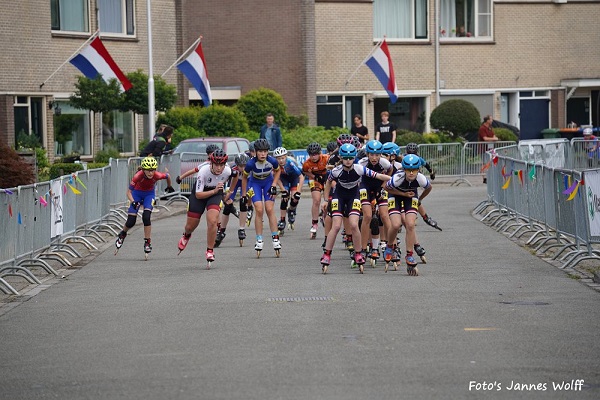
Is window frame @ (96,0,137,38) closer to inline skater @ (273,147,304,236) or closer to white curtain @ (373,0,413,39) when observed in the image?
white curtain @ (373,0,413,39)

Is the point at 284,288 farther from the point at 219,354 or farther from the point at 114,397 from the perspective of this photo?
the point at 114,397

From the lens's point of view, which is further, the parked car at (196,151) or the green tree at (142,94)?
the green tree at (142,94)

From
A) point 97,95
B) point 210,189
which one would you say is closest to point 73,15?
point 97,95

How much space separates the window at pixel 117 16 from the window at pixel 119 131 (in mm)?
2640

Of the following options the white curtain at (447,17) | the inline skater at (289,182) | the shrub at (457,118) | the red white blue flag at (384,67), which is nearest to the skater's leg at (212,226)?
the inline skater at (289,182)

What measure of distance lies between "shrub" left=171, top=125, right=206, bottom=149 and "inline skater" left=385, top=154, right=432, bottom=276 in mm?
18546

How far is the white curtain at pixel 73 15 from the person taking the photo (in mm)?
35344

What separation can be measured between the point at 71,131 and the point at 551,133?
19563 millimetres

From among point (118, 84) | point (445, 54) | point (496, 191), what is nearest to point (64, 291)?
point (496, 191)

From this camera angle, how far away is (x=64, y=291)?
1509cm

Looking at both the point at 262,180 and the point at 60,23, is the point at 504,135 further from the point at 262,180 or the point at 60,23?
the point at 262,180

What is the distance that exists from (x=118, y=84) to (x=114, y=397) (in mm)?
25777

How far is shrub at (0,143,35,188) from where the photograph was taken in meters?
20.5

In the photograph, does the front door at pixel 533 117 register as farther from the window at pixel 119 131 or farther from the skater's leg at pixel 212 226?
the skater's leg at pixel 212 226
